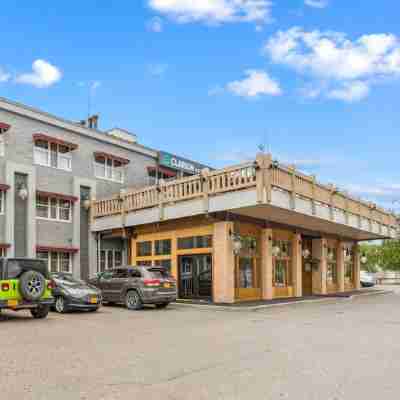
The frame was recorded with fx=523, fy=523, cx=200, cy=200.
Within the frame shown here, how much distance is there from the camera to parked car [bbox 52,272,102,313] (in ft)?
57.6

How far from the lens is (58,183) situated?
81.7ft

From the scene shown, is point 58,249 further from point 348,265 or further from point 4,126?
point 348,265

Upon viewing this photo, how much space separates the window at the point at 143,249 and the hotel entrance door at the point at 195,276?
2.38 metres

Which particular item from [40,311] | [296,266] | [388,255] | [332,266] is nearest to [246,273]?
[296,266]

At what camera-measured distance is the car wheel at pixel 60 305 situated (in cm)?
1777

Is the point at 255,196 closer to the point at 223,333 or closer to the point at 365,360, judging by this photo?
the point at 223,333

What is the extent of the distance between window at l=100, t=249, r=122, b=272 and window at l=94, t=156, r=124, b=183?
3894 mm

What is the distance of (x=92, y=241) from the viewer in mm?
26547

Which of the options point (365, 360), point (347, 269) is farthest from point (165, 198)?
point (347, 269)

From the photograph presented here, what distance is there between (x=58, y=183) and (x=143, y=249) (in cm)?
518

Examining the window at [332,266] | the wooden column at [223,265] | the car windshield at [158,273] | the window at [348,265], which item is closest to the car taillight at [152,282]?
the car windshield at [158,273]

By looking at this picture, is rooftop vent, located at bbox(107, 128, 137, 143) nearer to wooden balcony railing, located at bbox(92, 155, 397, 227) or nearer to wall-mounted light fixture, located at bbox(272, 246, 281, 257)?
wooden balcony railing, located at bbox(92, 155, 397, 227)

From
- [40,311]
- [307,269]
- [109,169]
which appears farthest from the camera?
[307,269]

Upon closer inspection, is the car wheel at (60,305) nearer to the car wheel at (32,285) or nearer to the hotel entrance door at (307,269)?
the car wheel at (32,285)
